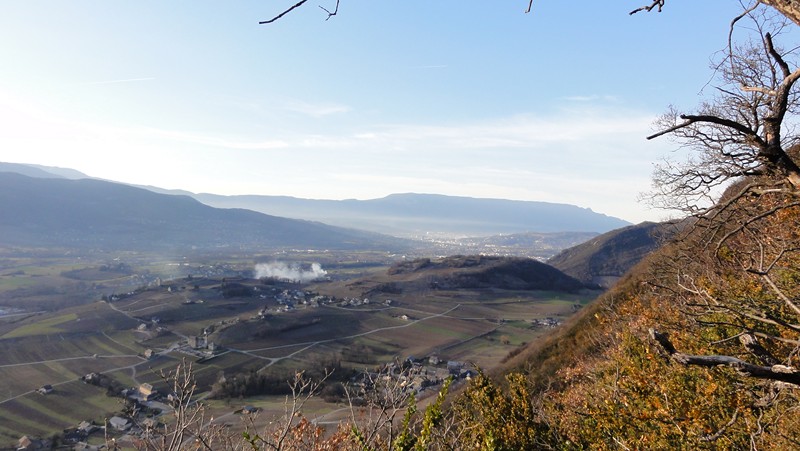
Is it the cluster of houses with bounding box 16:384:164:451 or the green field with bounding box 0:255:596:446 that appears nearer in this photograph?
the cluster of houses with bounding box 16:384:164:451

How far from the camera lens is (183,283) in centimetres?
10306

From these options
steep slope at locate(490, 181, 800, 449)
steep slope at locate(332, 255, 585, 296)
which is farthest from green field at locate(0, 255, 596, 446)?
steep slope at locate(490, 181, 800, 449)

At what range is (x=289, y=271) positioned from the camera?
152750 mm

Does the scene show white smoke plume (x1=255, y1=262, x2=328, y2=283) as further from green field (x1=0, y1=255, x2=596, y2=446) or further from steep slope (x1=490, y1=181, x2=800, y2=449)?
steep slope (x1=490, y1=181, x2=800, y2=449)

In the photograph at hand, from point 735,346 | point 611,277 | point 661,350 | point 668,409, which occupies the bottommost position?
point 611,277

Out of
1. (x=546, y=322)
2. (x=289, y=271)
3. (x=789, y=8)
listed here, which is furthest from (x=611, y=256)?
(x=789, y=8)

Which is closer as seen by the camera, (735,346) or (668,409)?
(668,409)

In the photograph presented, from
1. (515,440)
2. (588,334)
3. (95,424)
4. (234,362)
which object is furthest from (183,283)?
(515,440)

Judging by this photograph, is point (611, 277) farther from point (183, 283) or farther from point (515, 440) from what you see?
point (515, 440)

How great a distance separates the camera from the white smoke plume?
141 metres

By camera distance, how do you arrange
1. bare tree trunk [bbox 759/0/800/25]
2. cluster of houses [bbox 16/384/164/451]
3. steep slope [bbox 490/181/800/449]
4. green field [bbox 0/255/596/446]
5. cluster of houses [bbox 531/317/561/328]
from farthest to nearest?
1. cluster of houses [bbox 531/317/561/328]
2. green field [bbox 0/255/596/446]
3. cluster of houses [bbox 16/384/164/451]
4. steep slope [bbox 490/181/800/449]
5. bare tree trunk [bbox 759/0/800/25]

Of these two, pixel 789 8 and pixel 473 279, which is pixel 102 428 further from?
pixel 473 279

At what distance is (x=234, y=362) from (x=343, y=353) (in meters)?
13.8

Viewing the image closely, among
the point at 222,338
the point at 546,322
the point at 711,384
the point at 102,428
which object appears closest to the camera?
the point at 711,384
